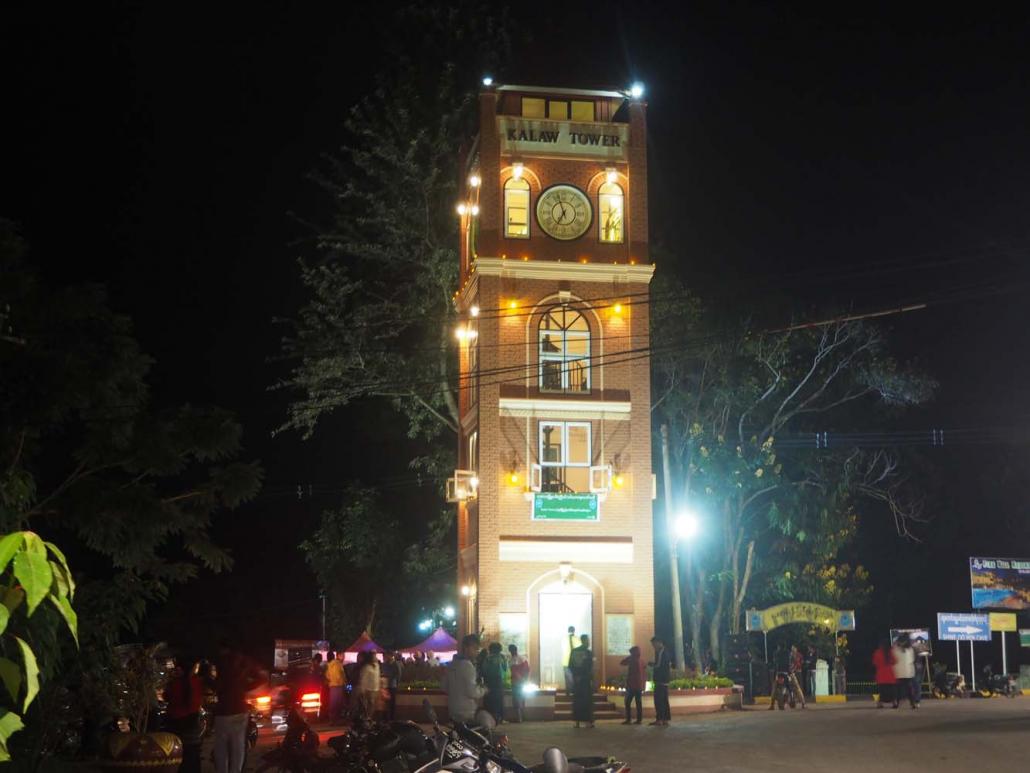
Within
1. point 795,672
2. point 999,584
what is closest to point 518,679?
point 795,672

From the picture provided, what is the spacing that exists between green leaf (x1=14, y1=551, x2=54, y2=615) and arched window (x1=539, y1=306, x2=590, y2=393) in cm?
3034

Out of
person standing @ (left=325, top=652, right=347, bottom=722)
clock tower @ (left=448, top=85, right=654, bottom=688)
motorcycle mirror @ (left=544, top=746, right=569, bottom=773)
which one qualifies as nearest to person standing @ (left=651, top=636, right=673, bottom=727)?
clock tower @ (left=448, top=85, right=654, bottom=688)

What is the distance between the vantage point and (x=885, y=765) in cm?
1762

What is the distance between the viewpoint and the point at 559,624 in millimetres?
33531

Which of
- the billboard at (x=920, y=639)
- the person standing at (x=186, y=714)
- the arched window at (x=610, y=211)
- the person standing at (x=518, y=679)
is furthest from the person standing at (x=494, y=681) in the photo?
the billboard at (x=920, y=639)

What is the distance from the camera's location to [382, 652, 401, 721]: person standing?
2944 centimetres

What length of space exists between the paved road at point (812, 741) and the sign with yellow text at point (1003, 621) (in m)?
13.1

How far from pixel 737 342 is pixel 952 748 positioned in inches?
865

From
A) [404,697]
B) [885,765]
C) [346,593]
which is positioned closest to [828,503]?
[404,697]

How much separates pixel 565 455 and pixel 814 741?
1472 centimetres

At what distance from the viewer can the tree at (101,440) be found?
15.4 m

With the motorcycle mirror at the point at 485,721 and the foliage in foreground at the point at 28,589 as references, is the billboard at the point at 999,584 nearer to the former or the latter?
the motorcycle mirror at the point at 485,721

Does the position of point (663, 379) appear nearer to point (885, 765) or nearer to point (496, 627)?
point (496, 627)

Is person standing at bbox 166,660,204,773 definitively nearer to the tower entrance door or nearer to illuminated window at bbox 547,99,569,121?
the tower entrance door
